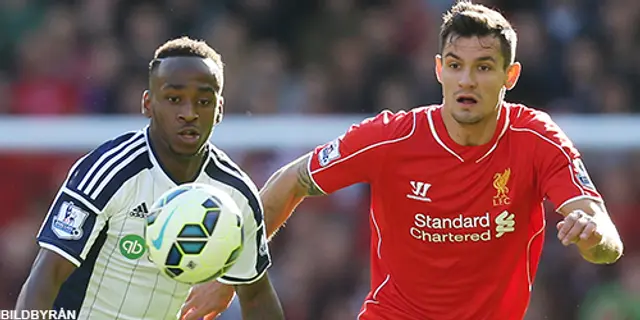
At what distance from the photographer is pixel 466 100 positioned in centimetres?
625

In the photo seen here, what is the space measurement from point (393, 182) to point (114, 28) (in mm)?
6050

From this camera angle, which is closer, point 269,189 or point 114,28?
point 269,189

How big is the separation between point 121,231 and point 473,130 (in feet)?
5.74

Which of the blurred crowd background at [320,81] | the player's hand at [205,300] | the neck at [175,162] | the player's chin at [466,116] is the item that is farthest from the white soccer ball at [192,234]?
the blurred crowd background at [320,81]

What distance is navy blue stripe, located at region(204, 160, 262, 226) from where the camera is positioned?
6078mm

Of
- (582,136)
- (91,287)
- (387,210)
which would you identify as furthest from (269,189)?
(582,136)

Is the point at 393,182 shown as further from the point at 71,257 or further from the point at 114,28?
the point at 114,28

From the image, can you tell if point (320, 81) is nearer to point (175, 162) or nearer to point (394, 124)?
point (394, 124)

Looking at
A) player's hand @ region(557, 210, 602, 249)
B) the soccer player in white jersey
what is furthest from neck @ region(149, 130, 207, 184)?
player's hand @ region(557, 210, 602, 249)

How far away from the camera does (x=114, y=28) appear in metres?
11.9

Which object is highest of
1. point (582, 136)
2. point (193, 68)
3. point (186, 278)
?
point (193, 68)

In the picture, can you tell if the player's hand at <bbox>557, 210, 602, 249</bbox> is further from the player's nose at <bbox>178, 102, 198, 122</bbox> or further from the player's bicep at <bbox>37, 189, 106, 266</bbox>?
the player's bicep at <bbox>37, 189, 106, 266</bbox>

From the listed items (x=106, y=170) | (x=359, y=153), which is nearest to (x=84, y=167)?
(x=106, y=170)

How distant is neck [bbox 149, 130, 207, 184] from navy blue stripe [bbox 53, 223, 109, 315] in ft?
1.36
